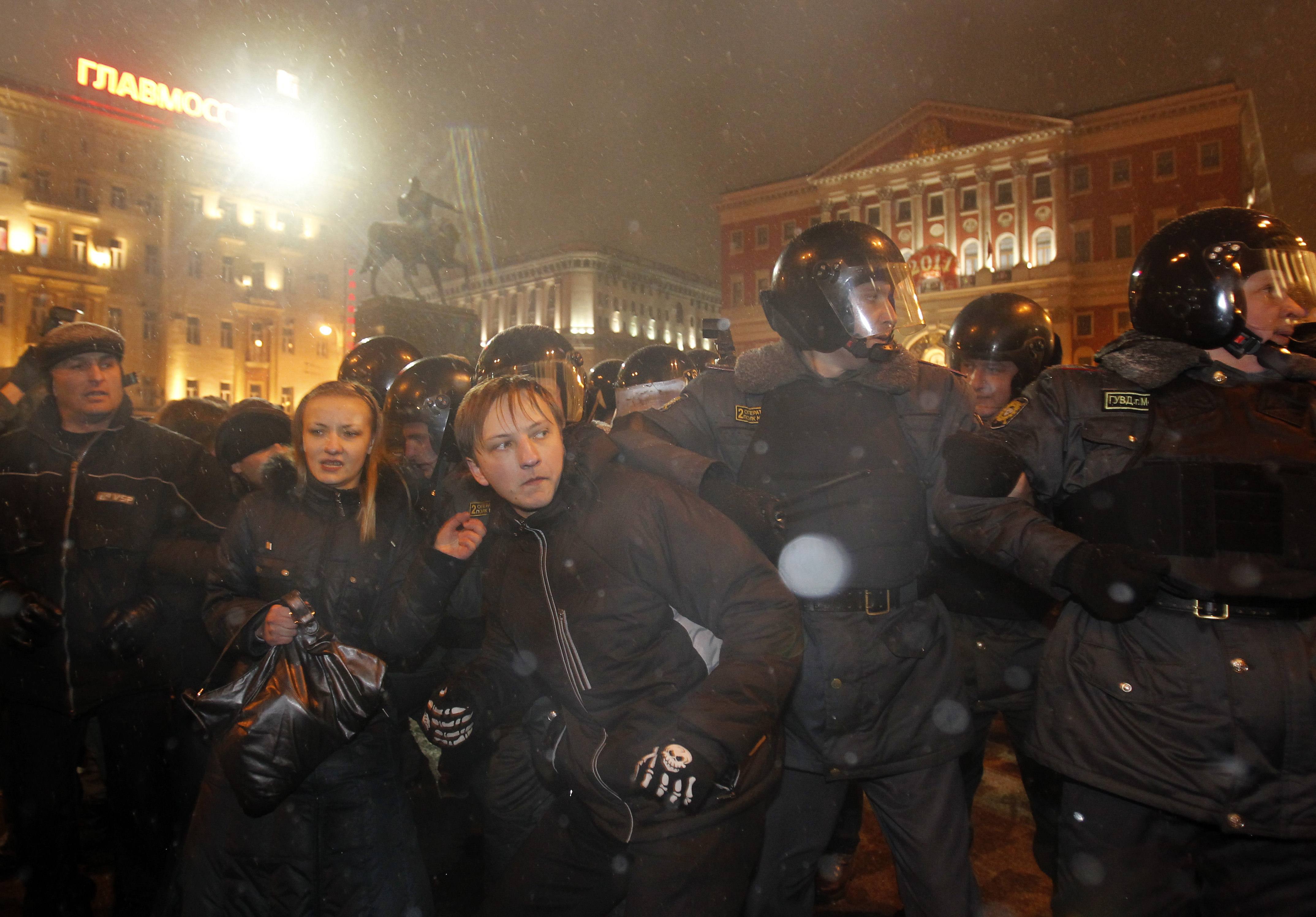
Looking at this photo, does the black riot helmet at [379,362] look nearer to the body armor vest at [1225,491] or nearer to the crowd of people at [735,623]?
the crowd of people at [735,623]

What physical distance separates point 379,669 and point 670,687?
1.06 metres

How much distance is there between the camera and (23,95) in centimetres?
4247

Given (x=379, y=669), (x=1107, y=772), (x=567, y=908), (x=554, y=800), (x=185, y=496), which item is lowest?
(x=567, y=908)

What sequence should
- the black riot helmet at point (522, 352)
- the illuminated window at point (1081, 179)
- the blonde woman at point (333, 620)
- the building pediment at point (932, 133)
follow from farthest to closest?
the building pediment at point (932, 133), the illuminated window at point (1081, 179), the black riot helmet at point (522, 352), the blonde woman at point (333, 620)

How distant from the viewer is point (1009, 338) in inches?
163

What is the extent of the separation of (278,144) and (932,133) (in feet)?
148

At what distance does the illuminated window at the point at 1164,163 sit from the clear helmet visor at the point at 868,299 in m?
50.3

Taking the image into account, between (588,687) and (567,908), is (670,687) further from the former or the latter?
(567,908)

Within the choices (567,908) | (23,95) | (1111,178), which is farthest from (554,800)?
(23,95)

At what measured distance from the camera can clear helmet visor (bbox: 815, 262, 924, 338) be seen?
2.73 meters

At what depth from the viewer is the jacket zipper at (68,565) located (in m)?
3.21

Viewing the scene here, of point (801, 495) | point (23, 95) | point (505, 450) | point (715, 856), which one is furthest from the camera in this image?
point (23, 95)

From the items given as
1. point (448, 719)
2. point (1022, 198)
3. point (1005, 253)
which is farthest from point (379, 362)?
point (1022, 198)

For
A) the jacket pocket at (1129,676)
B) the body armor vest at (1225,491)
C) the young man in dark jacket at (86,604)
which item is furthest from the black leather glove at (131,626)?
the body armor vest at (1225,491)
